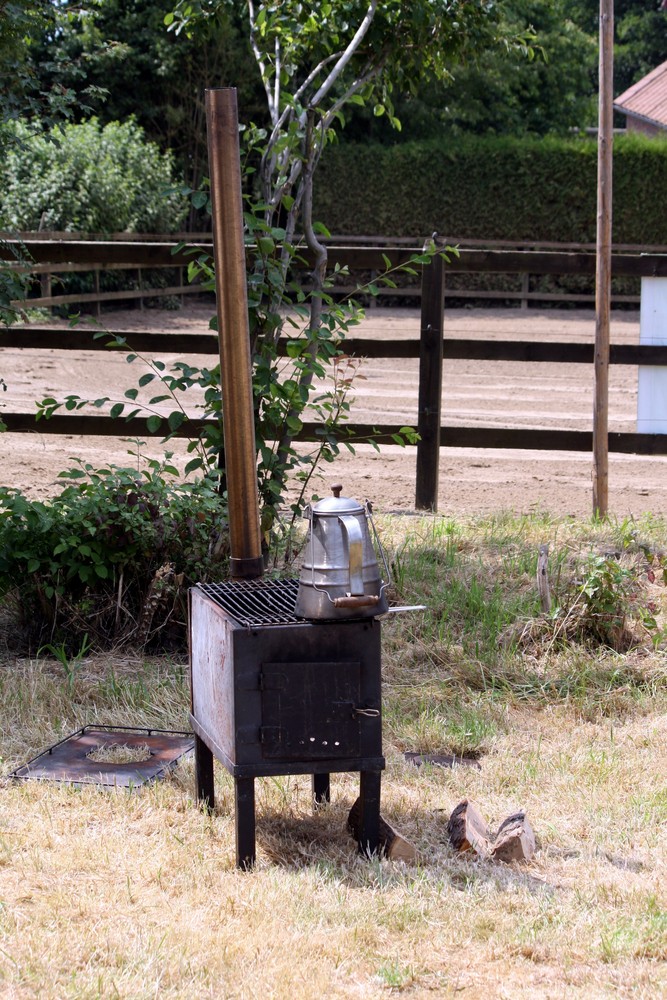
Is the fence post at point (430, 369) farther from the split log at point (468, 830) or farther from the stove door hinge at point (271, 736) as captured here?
the stove door hinge at point (271, 736)

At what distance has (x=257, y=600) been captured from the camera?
3.50m

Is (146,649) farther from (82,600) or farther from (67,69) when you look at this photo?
(67,69)

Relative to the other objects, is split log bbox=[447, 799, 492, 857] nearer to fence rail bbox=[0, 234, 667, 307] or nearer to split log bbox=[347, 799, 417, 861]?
split log bbox=[347, 799, 417, 861]

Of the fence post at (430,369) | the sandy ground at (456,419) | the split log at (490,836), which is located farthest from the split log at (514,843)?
the fence post at (430,369)

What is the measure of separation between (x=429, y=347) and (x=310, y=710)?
3893 mm

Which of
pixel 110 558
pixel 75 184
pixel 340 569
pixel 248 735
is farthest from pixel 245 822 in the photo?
pixel 75 184

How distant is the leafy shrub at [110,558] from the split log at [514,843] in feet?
6.78

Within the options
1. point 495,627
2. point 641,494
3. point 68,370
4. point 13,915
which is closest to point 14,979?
point 13,915

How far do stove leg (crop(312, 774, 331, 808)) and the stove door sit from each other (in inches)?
19.6

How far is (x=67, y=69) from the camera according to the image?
237 inches

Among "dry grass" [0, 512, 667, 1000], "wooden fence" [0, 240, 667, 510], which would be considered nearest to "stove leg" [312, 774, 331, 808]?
"dry grass" [0, 512, 667, 1000]

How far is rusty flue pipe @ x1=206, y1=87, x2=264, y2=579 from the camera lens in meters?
3.52

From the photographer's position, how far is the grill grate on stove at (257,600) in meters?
3.23

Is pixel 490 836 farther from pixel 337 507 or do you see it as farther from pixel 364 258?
pixel 364 258
